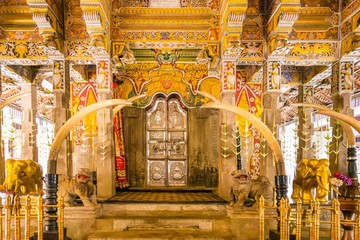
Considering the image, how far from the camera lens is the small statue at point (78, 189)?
6.19m

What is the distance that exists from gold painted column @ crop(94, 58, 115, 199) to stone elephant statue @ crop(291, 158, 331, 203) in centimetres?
406

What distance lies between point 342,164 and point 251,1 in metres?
4.58

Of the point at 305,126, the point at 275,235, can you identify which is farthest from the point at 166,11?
the point at 275,235

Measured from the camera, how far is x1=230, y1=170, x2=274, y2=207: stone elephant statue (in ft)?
20.3

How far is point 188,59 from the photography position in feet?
33.1

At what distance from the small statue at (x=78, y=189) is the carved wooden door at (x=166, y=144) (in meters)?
4.09

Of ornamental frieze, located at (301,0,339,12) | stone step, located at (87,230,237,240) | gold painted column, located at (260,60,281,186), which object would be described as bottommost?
stone step, located at (87,230,237,240)

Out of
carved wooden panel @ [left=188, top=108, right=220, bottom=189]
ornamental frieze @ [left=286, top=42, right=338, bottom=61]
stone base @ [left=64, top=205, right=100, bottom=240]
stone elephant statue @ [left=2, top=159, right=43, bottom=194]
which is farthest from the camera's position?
carved wooden panel @ [left=188, top=108, right=220, bottom=189]

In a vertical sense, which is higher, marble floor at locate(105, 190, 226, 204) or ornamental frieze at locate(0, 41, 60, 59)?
ornamental frieze at locate(0, 41, 60, 59)

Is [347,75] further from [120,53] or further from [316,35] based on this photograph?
[120,53]

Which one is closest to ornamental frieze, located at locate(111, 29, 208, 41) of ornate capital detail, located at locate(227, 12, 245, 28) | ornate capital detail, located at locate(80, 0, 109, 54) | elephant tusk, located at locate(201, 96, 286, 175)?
ornate capital detail, located at locate(80, 0, 109, 54)

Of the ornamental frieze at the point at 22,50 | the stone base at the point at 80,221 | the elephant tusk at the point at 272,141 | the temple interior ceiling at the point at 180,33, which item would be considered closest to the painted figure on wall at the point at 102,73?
the temple interior ceiling at the point at 180,33

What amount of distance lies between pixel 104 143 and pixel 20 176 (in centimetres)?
185

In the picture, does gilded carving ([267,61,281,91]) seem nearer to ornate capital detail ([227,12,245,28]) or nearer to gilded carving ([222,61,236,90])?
gilded carving ([222,61,236,90])
